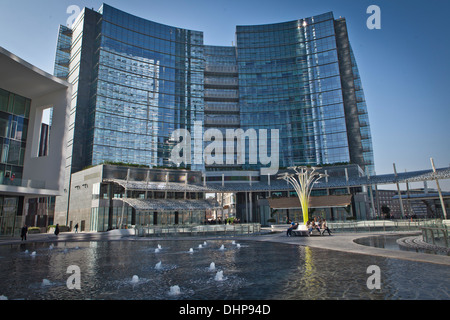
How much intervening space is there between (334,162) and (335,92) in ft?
62.9

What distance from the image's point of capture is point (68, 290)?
8.38 m

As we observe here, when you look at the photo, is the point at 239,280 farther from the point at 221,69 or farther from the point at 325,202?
the point at 221,69

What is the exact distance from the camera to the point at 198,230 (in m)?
32.3

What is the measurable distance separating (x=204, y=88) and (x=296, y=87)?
28.3m

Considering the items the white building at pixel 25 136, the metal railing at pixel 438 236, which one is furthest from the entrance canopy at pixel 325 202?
the white building at pixel 25 136

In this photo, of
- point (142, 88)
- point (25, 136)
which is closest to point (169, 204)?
point (25, 136)

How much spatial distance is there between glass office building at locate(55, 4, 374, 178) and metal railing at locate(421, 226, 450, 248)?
2278 inches

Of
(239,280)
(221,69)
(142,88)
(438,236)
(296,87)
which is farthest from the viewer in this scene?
(221,69)

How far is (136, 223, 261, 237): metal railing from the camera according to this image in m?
31.4

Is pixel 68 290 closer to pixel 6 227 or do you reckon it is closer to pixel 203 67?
pixel 6 227

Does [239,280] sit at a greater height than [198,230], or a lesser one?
lesser

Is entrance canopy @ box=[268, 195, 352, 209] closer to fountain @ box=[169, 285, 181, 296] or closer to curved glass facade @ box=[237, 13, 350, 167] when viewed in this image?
curved glass facade @ box=[237, 13, 350, 167]

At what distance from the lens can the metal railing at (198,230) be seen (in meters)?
31.4
